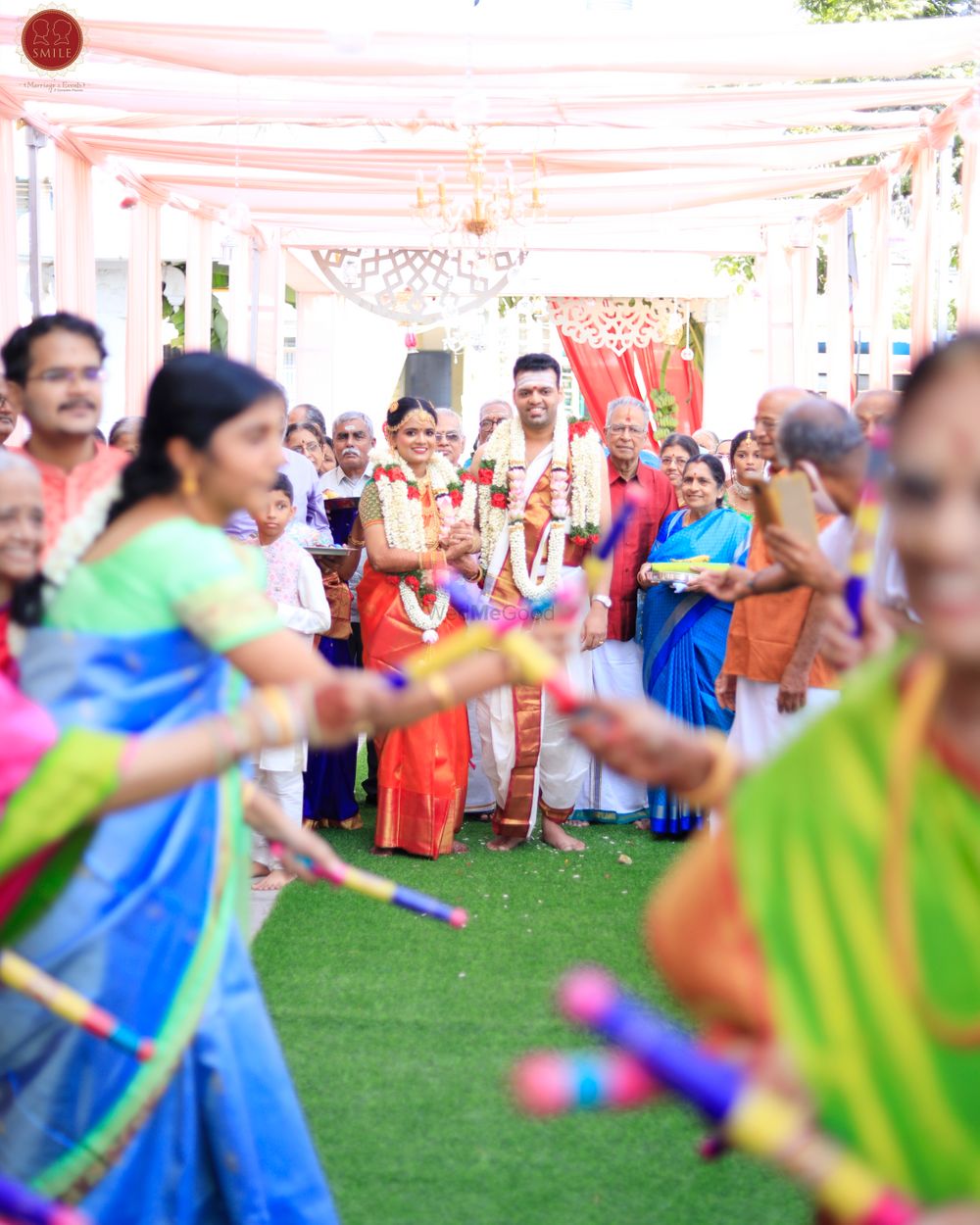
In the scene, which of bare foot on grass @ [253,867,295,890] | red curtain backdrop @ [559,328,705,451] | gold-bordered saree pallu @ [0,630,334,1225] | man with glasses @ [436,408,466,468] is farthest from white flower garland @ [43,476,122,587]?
red curtain backdrop @ [559,328,705,451]

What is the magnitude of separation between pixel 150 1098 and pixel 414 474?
182 inches

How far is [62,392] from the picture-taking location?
10.9 feet

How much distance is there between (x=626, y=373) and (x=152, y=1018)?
16936mm

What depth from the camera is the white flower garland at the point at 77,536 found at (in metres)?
2.44

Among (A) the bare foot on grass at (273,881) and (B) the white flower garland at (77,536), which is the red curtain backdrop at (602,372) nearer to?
(A) the bare foot on grass at (273,881)

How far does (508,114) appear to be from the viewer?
8477mm

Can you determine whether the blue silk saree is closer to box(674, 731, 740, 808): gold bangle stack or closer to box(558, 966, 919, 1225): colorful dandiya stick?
box(674, 731, 740, 808): gold bangle stack

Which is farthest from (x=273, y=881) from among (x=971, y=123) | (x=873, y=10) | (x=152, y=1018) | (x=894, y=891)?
(x=873, y=10)

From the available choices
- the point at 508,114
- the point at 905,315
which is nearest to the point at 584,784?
the point at 508,114

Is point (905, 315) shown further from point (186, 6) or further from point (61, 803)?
point (61, 803)

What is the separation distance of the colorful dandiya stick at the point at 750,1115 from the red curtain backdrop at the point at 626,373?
17.6m

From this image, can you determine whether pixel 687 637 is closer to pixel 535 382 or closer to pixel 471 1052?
pixel 535 382

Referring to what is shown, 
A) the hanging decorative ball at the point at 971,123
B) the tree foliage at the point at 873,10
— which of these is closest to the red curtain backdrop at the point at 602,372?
the tree foliage at the point at 873,10

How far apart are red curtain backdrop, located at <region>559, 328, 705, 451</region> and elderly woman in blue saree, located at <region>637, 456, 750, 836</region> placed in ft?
38.7
